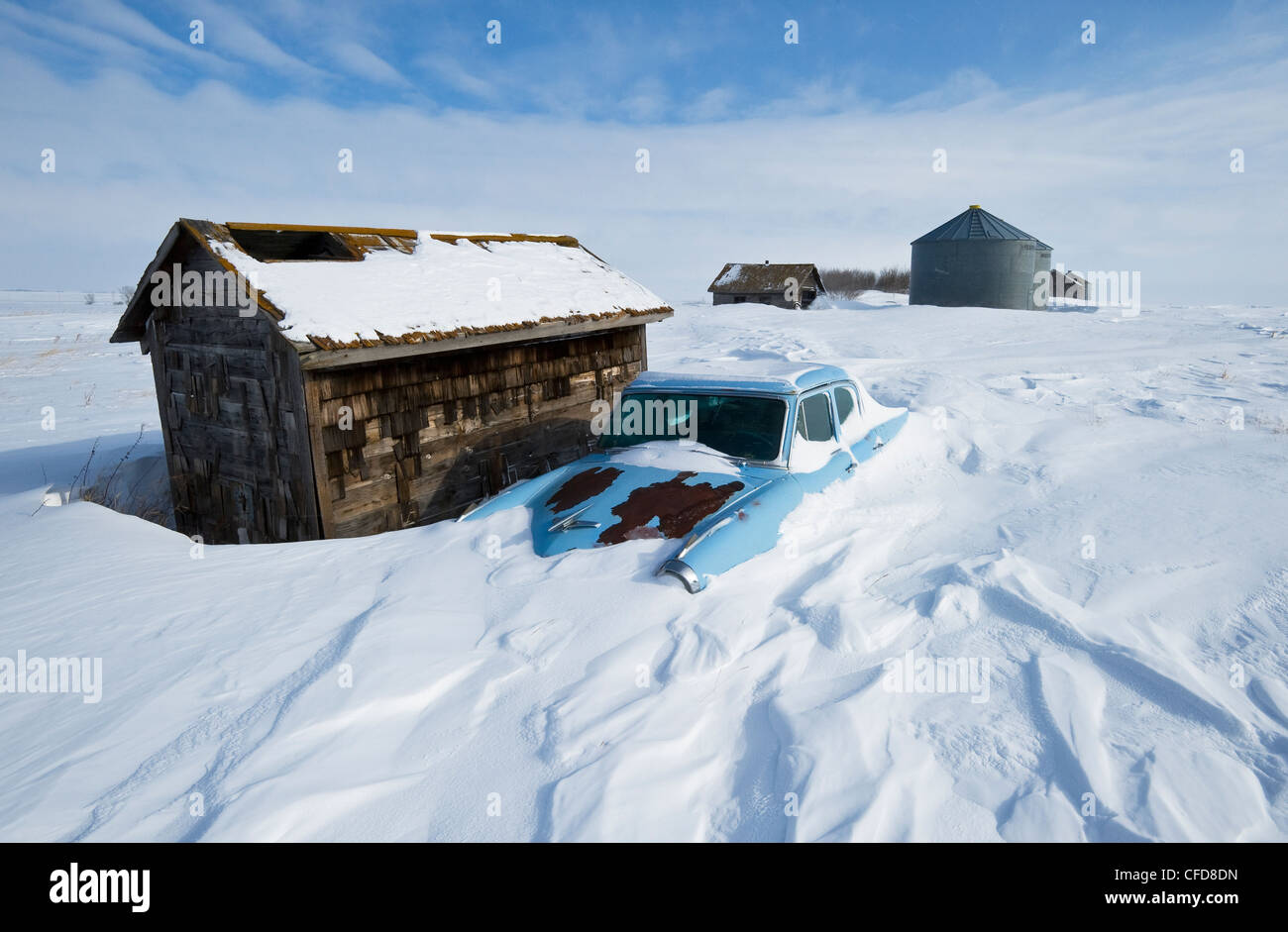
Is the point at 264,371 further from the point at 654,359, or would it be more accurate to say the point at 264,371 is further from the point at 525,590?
the point at 654,359

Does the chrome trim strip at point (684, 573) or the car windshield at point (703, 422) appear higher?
the car windshield at point (703, 422)

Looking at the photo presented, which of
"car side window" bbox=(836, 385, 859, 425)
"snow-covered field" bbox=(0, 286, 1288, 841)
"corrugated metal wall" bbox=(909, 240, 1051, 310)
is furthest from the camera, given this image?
"corrugated metal wall" bbox=(909, 240, 1051, 310)

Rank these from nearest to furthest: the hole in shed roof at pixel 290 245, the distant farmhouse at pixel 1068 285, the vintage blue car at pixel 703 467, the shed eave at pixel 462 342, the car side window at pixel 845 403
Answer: the vintage blue car at pixel 703 467 < the shed eave at pixel 462 342 < the car side window at pixel 845 403 < the hole in shed roof at pixel 290 245 < the distant farmhouse at pixel 1068 285

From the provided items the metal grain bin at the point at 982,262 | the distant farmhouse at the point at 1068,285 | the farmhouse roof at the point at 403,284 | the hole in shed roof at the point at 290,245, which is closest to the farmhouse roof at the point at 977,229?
the metal grain bin at the point at 982,262

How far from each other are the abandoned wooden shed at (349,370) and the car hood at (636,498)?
2.03 metres

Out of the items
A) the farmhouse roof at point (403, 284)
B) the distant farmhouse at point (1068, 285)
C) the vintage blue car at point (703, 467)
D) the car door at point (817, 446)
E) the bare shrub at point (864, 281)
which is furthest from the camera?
the bare shrub at point (864, 281)

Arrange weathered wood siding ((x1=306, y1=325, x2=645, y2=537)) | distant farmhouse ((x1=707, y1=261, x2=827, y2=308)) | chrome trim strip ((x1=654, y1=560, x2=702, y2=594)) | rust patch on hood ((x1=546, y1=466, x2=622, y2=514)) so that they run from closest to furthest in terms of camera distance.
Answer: chrome trim strip ((x1=654, y1=560, x2=702, y2=594)) < rust patch on hood ((x1=546, y1=466, x2=622, y2=514)) < weathered wood siding ((x1=306, y1=325, x2=645, y2=537)) < distant farmhouse ((x1=707, y1=261, x2=827, y2=308))

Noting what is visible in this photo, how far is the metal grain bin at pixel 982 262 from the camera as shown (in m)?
29.1

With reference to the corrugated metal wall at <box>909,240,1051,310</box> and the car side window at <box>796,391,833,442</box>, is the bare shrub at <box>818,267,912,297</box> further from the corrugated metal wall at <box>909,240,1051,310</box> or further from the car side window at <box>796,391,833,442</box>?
the car side window at <box>796,391,833,442</box>

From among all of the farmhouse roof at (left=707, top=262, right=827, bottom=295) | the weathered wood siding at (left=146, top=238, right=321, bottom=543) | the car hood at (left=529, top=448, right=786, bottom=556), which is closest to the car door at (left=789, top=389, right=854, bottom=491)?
the car hood at (left=529, top=448, right=786, bottom=556)

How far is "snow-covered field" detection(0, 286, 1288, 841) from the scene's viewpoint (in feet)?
8.29

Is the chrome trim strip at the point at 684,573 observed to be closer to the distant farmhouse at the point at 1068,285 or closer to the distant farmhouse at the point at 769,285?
the distant farmhouse at the point at 769,285

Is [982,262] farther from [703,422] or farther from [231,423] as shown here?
[231,423]
